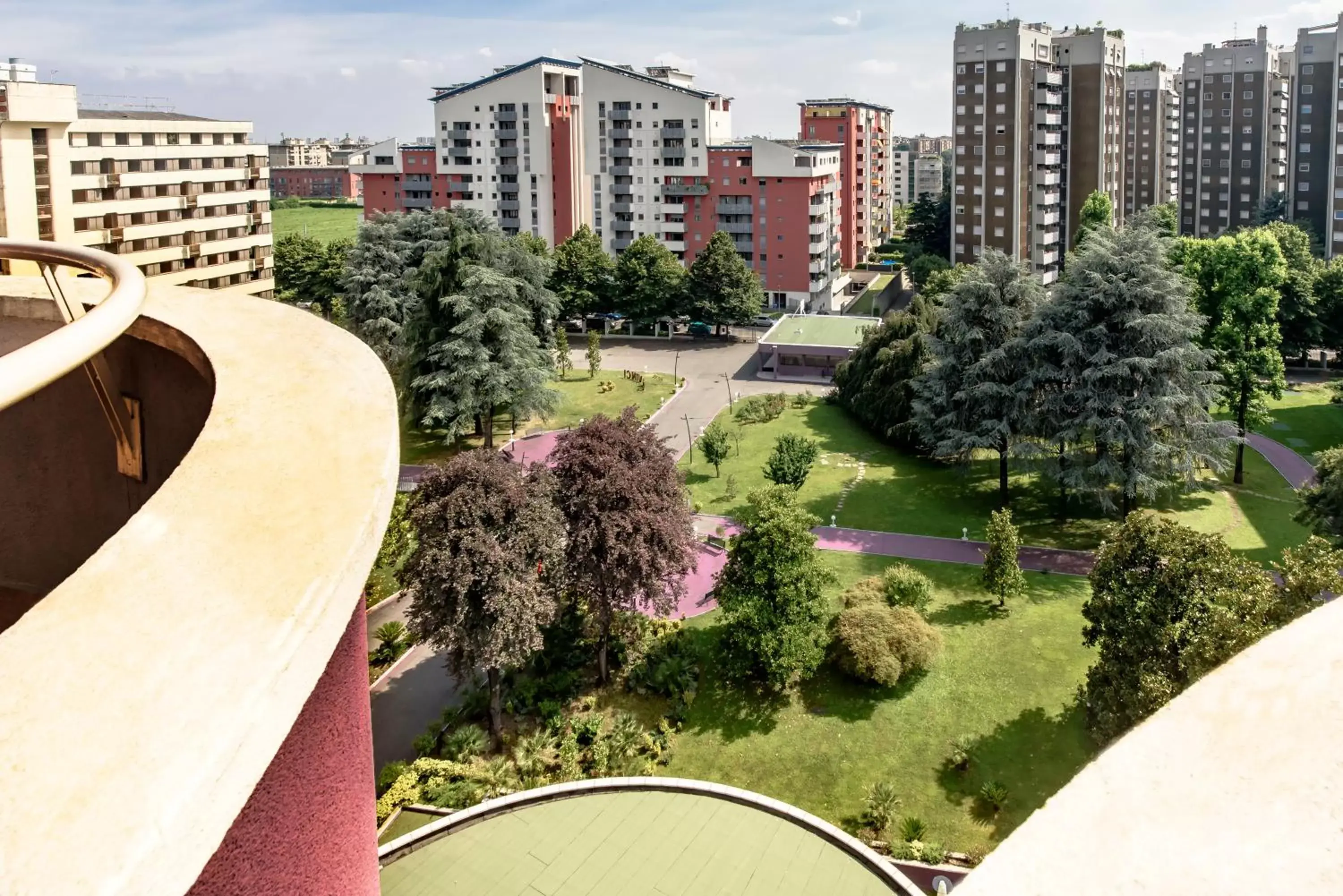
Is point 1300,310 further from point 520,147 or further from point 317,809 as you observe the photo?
point 317,809

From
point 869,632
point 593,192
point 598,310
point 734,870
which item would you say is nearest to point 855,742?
point 869,632

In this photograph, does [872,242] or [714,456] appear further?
[872,242]

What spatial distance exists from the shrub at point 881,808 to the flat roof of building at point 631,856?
181 inches

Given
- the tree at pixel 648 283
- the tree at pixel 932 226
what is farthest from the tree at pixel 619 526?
the tree at pixel 932 226

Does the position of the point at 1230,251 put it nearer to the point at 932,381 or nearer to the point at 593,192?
the point at 932,381

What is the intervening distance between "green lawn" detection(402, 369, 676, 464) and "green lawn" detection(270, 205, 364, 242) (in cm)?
6530

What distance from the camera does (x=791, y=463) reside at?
33.3 m

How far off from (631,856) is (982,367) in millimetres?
23743

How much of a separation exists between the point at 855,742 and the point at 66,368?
19.1 metres

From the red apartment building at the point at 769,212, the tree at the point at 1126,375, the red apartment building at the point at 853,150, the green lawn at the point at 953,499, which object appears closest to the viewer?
the tree at the point at 1126,375

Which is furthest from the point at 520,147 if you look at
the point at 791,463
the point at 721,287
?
the point at 791,463

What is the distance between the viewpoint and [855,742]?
2138 centimetres

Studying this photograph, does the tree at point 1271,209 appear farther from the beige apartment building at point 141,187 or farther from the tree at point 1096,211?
the beige apartment building at point 141,187

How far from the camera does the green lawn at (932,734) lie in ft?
64.2
